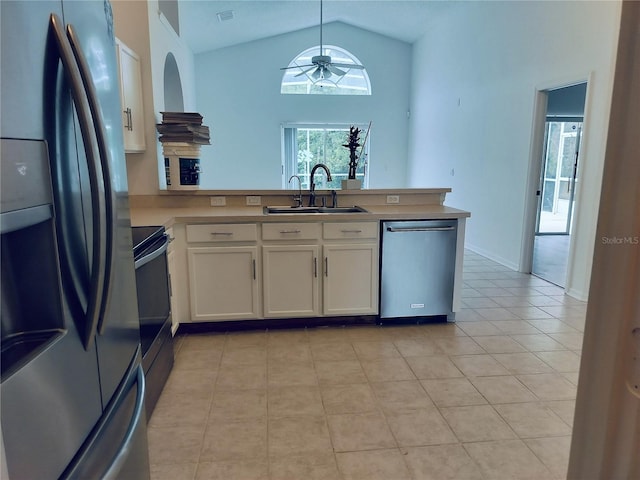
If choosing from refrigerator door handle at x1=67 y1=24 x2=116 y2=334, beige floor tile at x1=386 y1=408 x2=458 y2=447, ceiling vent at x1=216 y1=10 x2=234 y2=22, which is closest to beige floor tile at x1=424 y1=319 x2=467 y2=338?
beige floor tile at x1=386 y1=408 x2=458 y2=447

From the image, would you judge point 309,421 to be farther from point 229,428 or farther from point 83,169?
point 83,169

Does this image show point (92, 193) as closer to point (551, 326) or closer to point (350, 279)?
point (350, 279)

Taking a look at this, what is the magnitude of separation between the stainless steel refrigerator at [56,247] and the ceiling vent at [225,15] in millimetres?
5555

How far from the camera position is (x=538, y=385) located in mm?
2459

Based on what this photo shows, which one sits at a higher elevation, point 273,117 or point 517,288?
point 273,117

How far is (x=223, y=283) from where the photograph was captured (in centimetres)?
311

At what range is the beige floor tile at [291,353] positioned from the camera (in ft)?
9.12

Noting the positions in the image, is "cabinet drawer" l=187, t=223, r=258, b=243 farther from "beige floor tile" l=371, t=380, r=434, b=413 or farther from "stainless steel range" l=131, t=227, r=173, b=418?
"beige floor tile" l=371, t=380, r=434, b=413

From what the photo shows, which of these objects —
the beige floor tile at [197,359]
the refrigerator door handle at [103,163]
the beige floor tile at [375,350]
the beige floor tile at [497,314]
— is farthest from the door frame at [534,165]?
the refrigerator door handle at [103,163]

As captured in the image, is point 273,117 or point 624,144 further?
point 273,117

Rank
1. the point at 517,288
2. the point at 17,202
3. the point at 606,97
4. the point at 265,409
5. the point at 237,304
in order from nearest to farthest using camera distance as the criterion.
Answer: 1. the point at 17,202
2. the point at 265,409
3. the point at 237,304
4. the point at 606,97
5. the point at 517,288

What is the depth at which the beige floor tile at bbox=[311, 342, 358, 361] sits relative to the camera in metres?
2.80

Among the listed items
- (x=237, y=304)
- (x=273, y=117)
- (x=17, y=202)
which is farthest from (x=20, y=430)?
(x=273, y=117)

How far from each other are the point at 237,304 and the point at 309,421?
4.07 ft
